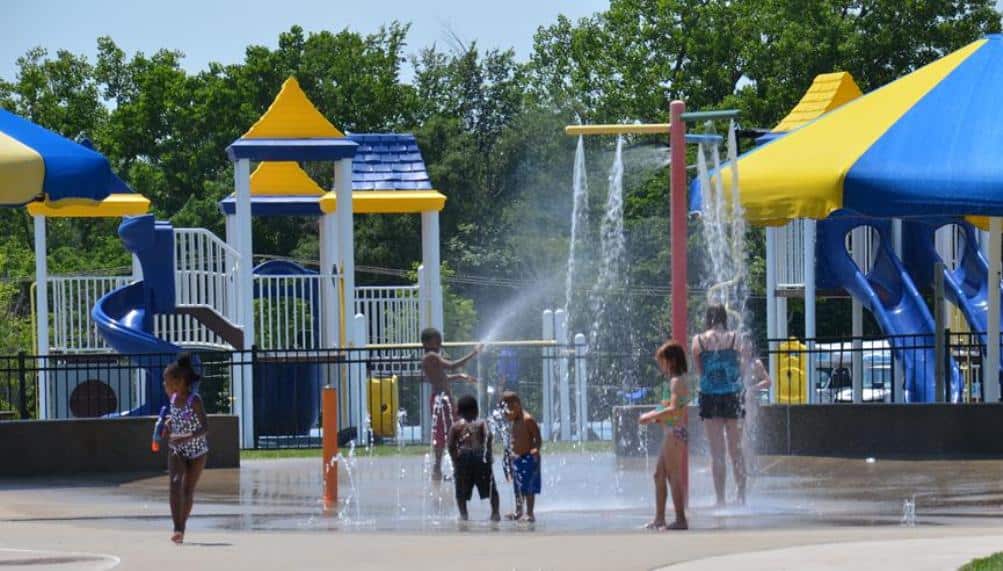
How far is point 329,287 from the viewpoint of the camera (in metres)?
28.5

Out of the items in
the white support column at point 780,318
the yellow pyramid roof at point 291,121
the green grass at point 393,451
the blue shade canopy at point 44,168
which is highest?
the yellow pyramid roof at point 291,121

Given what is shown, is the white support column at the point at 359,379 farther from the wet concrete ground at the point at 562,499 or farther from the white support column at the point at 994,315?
the white support column at the point at 994,315

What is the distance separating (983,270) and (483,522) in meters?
14.4

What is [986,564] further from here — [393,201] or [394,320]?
[394,320]

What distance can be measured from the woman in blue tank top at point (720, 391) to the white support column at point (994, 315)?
6232 millimetres

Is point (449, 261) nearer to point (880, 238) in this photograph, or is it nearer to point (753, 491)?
point (880, 238)

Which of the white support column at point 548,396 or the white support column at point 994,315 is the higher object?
the white support column at point 994,315

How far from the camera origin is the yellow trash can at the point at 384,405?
1056 inches

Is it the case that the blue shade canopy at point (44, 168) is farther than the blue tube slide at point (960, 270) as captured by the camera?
No

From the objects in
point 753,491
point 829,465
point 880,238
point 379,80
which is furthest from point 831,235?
point 379,80

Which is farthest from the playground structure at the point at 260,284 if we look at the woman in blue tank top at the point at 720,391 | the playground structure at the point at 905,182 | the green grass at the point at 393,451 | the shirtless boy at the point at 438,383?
the woman in blue tank top at the point at 720,391

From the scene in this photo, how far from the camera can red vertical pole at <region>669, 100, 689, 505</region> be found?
15008 millimetres

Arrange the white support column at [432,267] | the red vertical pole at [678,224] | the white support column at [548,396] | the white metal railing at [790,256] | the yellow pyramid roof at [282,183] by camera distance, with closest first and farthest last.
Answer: the red vertical pole at [678,224] → the white support column at [548,396] → the white support column at [432,267] → the white metal railing at [790,256] → the yellow pyramid roof at [282,183]

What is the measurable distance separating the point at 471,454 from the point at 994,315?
843cm
